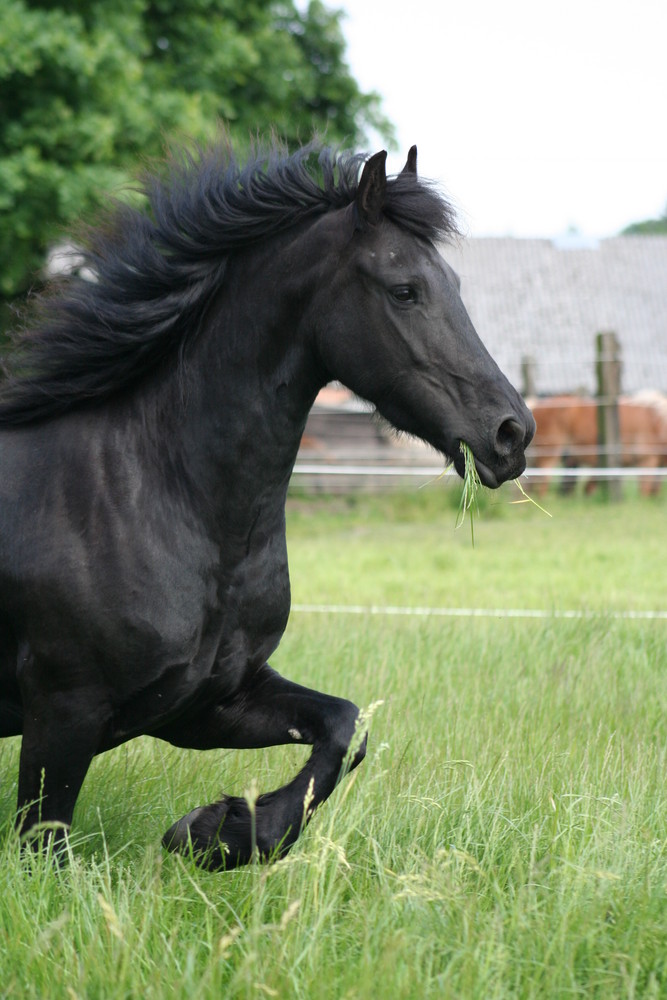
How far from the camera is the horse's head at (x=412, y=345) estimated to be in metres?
2.95

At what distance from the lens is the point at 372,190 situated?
10.1 feet

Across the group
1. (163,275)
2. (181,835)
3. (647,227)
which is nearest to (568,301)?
(163,275)

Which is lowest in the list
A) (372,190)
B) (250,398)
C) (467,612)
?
(467,612)

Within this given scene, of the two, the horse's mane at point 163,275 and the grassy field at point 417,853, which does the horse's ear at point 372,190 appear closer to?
the horse's mane at point 163,275

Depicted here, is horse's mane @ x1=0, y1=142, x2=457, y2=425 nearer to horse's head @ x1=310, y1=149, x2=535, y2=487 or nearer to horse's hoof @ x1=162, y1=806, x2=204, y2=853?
horse's head @ x1=310, y1=149, x2=535, y2=487

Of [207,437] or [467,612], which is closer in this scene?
[207,437]

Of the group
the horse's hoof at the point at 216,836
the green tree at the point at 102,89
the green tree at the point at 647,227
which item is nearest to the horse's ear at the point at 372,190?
the horse's hoof at the point at 216,836

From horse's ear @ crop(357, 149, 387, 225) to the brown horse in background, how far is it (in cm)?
1359

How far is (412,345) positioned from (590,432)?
14.2 m

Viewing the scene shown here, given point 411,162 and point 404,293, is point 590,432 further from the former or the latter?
point 404,293

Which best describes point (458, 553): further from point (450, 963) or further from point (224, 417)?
point (450, 963)

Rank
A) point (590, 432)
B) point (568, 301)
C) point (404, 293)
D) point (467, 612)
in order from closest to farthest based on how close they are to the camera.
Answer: point (404, 293), point (467, 612), point (590, 432), point (568, 301)

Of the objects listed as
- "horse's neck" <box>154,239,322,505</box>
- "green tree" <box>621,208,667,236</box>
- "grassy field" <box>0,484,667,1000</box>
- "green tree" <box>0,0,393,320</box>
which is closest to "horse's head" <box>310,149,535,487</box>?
"horse's neck" <box>154,239,322,505</box>

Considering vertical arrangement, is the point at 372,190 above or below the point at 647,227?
below
